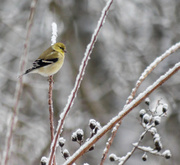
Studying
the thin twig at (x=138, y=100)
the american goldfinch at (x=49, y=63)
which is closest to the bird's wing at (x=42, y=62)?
the american goldfinch at (x=49, y=63)

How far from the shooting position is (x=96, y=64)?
8.92 meters

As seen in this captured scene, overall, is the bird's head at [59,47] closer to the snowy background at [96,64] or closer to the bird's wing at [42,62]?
the bird's wing at [42,62]

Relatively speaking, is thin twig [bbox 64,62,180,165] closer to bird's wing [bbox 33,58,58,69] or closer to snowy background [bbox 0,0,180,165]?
bird's wing [bbox 33,58,58,69]

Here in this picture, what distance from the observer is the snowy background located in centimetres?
797

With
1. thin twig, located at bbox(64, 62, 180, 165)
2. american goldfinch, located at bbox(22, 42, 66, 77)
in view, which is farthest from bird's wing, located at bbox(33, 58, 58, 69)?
thin twig, located at bbox(64, 62, 180, 165)

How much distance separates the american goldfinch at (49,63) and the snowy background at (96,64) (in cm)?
360

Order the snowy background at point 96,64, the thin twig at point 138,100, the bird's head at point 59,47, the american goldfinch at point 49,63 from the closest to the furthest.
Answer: the thin twig at point 138,100 → the american goldfinch at point 49,63 → the bird's head at point 59,47 → the snowy background at point 96,64

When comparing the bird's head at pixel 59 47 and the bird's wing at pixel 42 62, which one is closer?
the bird's wing at pixel 42 62

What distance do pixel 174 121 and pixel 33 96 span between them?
360 cm

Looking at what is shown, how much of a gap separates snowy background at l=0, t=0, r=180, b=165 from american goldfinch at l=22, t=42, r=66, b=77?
3.60 m

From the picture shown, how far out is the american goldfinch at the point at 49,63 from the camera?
12.0ft

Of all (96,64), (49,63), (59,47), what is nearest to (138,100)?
(49,63)

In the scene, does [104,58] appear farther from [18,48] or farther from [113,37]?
[18,48]

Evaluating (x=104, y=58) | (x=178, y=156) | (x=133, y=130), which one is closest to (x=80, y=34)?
(x=104, y=58)
